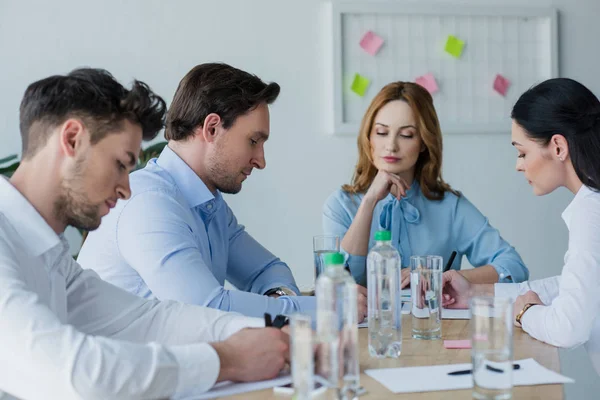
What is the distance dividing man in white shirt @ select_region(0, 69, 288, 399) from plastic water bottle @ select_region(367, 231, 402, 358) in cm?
22

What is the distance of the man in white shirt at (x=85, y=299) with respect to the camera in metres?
1.10

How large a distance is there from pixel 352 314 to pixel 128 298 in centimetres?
60

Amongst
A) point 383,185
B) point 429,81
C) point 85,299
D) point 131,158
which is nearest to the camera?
point 131,158

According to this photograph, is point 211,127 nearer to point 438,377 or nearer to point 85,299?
point 85,299

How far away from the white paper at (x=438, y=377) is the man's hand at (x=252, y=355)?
0.17 meters

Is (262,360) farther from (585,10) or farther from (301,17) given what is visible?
(585,10)

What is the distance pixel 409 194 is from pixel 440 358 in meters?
1.30

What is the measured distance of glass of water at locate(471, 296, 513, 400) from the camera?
1134 mm

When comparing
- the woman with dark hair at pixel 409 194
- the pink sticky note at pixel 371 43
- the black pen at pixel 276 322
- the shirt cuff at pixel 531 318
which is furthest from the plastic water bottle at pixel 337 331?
the pink sticky note at pixel 371 43

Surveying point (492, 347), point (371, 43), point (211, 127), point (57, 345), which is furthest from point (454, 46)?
point (57, 345)

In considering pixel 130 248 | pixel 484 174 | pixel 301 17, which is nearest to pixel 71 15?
pixel 301 17

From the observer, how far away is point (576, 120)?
1.87 metres

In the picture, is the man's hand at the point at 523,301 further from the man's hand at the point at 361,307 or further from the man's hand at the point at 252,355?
the man's hand at the point at 252,355

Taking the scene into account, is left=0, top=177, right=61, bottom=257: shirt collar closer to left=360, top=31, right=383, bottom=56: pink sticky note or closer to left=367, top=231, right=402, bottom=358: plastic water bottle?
left=367, top=231, right=402, bottom=358: plastic water bottle
